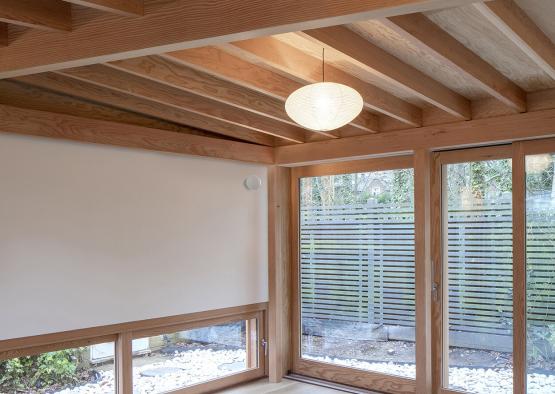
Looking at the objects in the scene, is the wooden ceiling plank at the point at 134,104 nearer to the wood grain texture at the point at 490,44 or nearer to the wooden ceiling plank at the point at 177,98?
→ the wooden ceiling plank at the point at 177,98

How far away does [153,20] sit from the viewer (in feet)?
7.41

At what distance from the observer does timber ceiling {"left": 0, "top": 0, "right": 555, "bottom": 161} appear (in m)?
2.29

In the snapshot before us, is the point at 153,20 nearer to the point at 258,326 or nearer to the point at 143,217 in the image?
the point at 143,217

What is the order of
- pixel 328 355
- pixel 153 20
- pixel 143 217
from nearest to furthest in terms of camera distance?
pixel 153 20 < pixel 143 217 < pixel 328 355

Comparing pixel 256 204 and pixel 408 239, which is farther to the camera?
pixel 256 204

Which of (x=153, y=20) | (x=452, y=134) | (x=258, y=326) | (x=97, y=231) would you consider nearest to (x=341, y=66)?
(x=452, y=134)

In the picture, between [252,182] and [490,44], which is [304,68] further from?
[252,182]

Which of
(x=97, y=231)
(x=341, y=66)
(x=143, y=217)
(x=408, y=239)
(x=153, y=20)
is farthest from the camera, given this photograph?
(x=408, y=239)

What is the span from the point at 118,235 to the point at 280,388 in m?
1.97

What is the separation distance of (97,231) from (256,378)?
212cm

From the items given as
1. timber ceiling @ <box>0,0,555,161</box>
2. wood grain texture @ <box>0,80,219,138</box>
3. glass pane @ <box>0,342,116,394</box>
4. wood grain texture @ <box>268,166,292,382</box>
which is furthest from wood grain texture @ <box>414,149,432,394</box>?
glass pane @ <box>0,342,116,394</box>

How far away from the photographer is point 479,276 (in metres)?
3.99

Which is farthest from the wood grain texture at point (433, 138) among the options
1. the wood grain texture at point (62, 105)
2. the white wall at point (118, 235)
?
the wood grain texture at point (62, 105)

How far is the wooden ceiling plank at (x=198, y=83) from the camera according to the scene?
313cm
